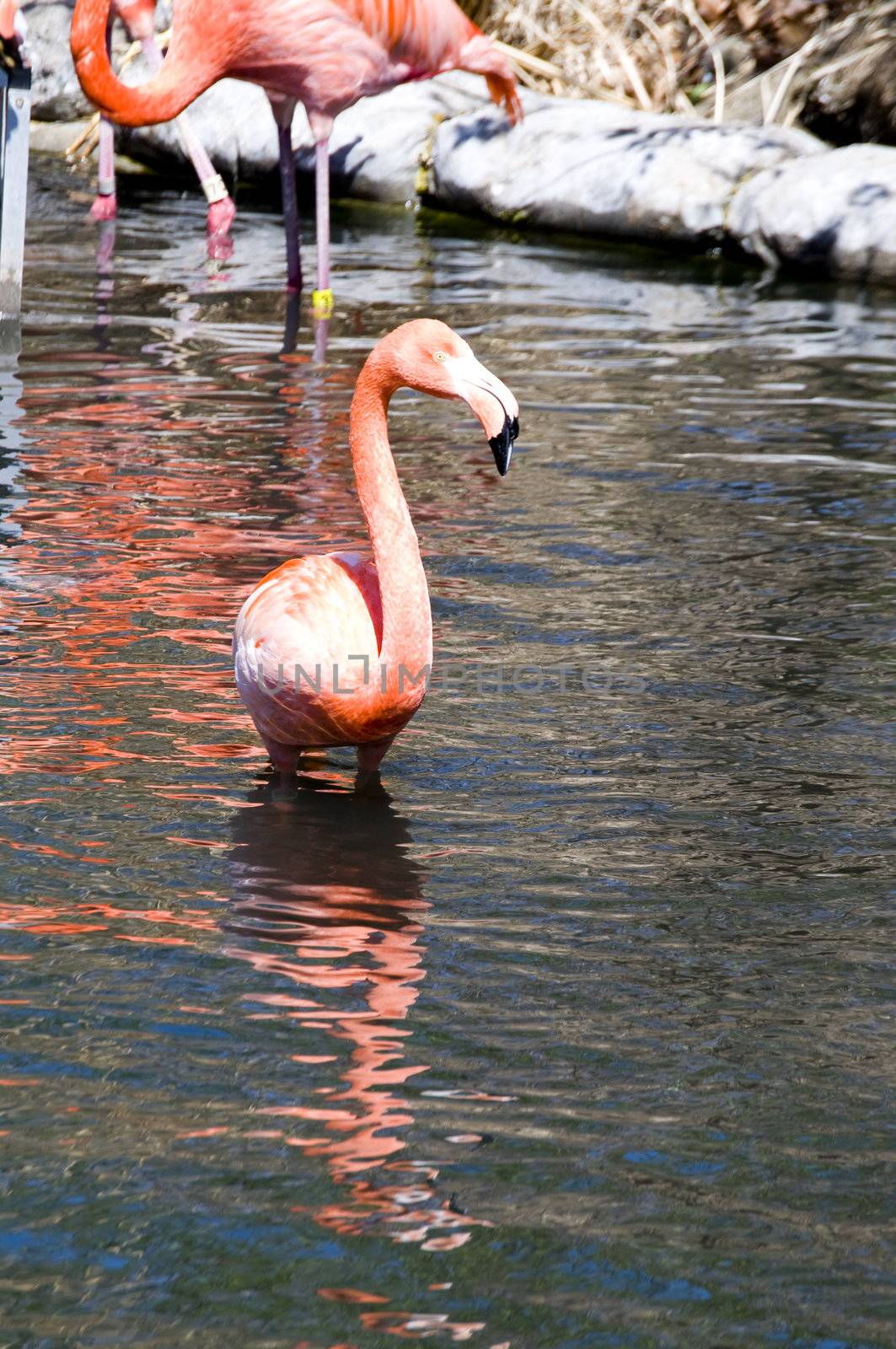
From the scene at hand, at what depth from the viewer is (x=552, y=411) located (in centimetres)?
795

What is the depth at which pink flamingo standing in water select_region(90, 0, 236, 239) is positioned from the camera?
10.4 metres

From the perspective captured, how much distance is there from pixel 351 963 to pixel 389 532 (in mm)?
1030

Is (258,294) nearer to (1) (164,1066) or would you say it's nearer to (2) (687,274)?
(2) (687,274)

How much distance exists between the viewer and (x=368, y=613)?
392cm

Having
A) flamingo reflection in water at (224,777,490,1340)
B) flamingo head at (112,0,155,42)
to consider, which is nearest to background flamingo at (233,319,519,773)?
flamingo reflection in water at (224,777,490,1340)

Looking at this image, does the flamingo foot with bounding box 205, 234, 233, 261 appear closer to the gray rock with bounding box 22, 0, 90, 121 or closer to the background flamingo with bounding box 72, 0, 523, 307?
the background flamingo with bounding box 72, 0, 523, 307

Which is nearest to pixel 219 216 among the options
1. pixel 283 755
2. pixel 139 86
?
pixel 139 86

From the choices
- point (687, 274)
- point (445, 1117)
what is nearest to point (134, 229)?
point (687, 274)

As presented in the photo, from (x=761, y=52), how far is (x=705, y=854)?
11471 mm

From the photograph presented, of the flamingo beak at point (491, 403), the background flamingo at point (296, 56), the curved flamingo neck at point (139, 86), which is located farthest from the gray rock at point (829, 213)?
the flamingo beak at point (491, 403)

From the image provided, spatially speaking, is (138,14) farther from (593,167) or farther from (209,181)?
(593,167)

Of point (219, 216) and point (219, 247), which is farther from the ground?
point (219, 216)

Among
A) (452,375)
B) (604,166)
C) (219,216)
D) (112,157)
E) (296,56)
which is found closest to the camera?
(452,375)

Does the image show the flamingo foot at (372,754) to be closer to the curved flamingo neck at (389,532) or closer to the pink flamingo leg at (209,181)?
the curved flamingo neck at (389,532)
